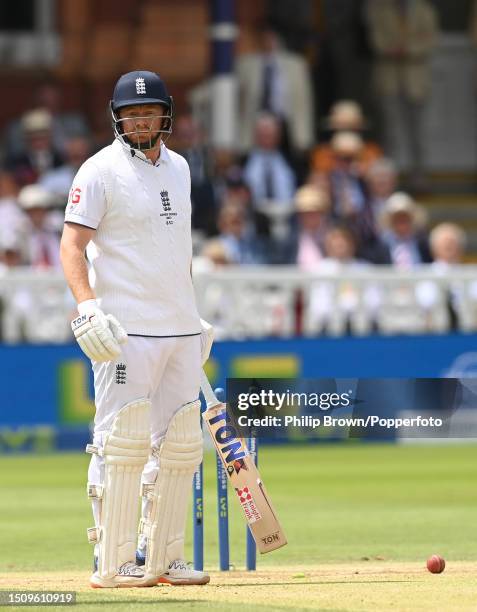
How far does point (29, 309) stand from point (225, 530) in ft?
27.0

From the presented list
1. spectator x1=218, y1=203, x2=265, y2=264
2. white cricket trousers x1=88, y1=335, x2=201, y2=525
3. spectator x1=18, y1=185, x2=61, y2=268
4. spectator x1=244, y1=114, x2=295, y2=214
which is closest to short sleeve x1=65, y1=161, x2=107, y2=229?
white cricket trousers x1=88, y1=335, x2=201, y2=525

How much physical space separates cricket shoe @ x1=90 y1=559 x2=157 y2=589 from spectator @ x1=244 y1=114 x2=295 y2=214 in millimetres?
10853

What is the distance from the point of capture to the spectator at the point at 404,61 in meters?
22.4

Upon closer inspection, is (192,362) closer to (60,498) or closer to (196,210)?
(60,498)

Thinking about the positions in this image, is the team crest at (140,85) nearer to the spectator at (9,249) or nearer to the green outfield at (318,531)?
the green outfield at (318,531)

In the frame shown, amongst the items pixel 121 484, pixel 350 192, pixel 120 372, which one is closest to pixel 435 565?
pixel 121 484

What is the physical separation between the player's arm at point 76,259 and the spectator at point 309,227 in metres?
9.53

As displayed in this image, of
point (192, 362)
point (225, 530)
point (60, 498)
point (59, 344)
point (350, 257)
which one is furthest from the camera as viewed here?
point (350, 257)

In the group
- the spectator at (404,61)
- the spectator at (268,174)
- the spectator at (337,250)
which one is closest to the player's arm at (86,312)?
the spectator at (337,250)

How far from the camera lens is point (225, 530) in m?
9.49

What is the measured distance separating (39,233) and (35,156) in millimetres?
1614

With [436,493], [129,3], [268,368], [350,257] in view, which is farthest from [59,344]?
[129,3]

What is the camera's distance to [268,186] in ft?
64.3

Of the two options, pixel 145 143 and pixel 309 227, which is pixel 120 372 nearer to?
pixel 145 143
